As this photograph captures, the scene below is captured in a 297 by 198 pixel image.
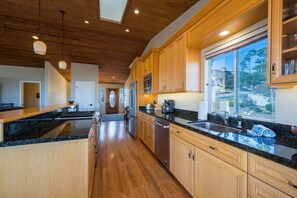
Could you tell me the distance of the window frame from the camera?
1.50m

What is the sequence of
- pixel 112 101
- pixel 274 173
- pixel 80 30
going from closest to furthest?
1. pixel 274 173
2. pixel 80 30
3. pixel 112 101

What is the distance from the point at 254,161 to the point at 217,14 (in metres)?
1.57

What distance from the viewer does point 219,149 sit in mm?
1229

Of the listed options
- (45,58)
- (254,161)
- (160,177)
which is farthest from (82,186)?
(45,58)

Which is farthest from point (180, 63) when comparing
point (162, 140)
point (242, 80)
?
point (162, 140)

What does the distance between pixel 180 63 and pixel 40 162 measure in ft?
7.48

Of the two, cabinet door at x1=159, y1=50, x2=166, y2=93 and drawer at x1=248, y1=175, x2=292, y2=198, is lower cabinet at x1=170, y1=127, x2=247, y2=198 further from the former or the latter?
cabinet door at x1=159, y1=50, x2=166, y2=93

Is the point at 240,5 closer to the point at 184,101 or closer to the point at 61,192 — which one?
the point at 184,101

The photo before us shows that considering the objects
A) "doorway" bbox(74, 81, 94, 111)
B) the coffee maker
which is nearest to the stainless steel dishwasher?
the coffee maker

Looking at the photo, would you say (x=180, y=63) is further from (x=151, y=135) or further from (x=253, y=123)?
(x=151, y=135)

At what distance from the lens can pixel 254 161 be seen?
0.95 meters

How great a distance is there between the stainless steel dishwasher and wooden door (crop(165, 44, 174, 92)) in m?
0.71

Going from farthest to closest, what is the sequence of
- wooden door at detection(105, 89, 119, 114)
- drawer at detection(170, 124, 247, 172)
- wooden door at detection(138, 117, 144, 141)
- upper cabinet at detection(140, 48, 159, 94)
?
wooden door at detection(105, 89, 119, 114)
wooden door at detection(138, 117, 144, 141)
upper cabinet at detection(140, 48, 159, 94)
drawer at detection(170, 124, 247, 172)

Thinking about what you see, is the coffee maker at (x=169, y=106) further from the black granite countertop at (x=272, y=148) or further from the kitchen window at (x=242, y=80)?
the black granite countertop at (x=272, y=148)
